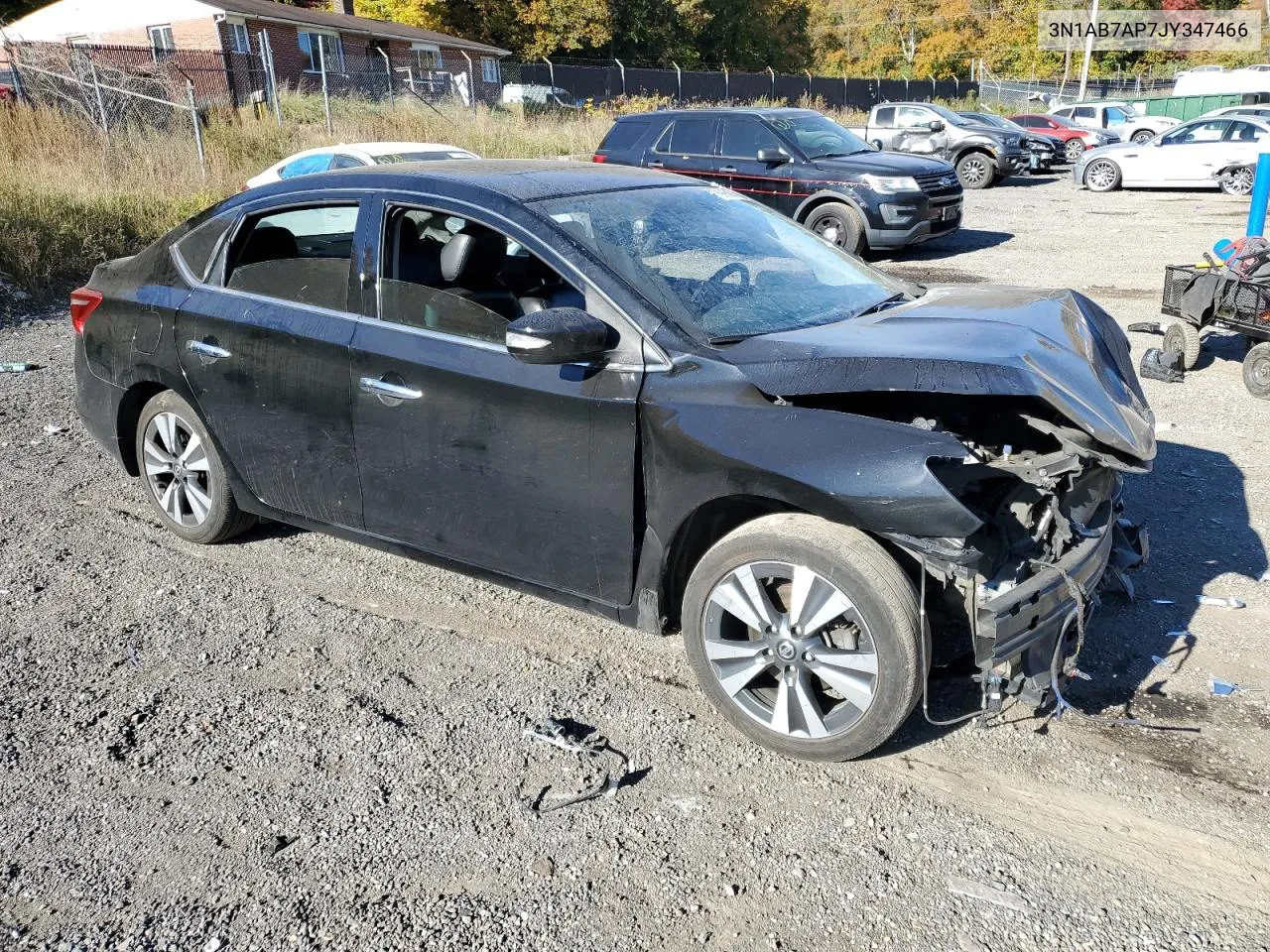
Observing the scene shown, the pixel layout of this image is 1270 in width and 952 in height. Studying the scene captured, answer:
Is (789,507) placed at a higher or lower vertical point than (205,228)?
lower

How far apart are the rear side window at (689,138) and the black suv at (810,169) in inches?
0.5

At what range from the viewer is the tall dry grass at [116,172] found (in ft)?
37.5

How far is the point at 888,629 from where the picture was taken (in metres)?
3.00

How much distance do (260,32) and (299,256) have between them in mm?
35889

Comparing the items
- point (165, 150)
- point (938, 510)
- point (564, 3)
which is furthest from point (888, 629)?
point (564, 3)

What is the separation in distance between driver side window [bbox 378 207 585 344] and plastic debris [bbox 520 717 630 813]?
1.47 metres

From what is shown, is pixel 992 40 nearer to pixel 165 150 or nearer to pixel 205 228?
pixel 165 150

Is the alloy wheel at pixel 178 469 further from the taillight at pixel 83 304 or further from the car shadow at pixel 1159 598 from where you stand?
the car shadow at pixel 1159 598

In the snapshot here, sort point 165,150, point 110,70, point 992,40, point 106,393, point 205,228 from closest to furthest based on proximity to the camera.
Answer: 1. point 205,228
2. point 106,393
3. point 165,150
4. point 110,70
5. point 992,40

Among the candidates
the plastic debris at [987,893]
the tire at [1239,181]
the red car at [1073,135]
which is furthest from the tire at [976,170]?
the plastic debris at [987,893]

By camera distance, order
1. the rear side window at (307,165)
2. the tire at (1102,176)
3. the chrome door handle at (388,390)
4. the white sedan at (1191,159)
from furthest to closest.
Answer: the tire at (1102,176) < the white sedan at (1191,159) < the rear side window at (307,165) < the chrome door handle at (388,390)

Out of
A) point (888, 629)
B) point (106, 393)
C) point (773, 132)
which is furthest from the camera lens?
point (773, 132)

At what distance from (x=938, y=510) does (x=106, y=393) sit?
4.02 metres

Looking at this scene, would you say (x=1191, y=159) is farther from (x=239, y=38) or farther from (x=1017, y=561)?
(x=239, y=38)
